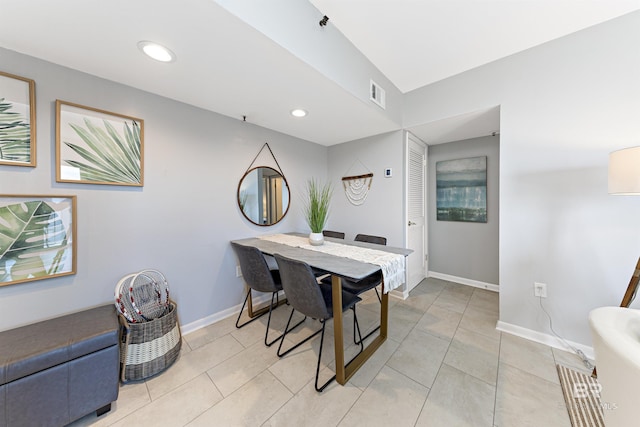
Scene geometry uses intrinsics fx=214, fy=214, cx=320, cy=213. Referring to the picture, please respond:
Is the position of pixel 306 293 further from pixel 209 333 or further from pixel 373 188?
pixel 373 188

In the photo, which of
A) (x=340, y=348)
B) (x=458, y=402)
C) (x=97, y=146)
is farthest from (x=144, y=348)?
(x=458, y=402)

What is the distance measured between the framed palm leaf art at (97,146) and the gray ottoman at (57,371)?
956 millimetres

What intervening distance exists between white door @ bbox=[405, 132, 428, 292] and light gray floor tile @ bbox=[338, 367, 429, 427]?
1.56m

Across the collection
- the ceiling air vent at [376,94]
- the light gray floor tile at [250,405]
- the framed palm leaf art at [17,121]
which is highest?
the ceiling air vent at [376,94]

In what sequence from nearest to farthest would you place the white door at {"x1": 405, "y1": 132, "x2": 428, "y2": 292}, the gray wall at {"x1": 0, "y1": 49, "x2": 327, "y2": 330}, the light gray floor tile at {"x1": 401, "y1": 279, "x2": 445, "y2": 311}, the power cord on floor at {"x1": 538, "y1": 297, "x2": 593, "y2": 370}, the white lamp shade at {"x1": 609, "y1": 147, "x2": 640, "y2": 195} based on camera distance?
the white lamp shade at {"x1": 609, "y1": 147, "x2": 640, "y2": 195}, the gray wall at {"x1": 0, "y1": 49, "x2": 327, "y2": 330}, the power cord on floor at {"x1": 538, "y1": 297, "x2": 593, "y2": 370}, the light gray floor tile at {"x1": 401, "y1": 279, "x2": 445, "y2": 311}, the white door at {"x1": 405, "y1": 132, "x2": 428, "y2": 292}

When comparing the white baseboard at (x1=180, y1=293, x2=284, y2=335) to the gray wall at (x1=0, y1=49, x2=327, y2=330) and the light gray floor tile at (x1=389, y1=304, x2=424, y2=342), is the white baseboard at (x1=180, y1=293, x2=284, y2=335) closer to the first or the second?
the gray wall at (x1=0, y1=49, x2=327, y2=330)

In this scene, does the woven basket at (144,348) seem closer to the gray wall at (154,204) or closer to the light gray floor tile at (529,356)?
the gray wall at (154,204)

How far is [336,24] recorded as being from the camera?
5.36 feet

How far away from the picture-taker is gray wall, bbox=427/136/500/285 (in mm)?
2873

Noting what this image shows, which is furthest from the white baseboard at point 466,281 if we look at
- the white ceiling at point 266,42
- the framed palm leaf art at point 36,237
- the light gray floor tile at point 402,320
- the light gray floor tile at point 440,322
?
the framed palm leaf art at point 36,237

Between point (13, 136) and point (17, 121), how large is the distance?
10 cm

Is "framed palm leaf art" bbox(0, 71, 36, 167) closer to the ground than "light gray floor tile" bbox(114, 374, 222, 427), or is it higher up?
higher up

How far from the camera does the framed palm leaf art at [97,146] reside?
144cm

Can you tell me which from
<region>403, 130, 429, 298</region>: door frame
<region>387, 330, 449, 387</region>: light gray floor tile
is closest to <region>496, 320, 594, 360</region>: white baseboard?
<region>387, 330, 449, 387</region>: light gray floor tile
